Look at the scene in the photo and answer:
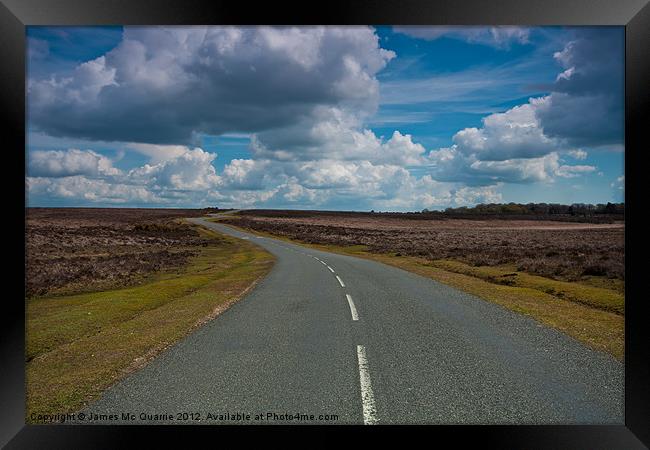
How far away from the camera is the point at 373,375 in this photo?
6621 millimetres

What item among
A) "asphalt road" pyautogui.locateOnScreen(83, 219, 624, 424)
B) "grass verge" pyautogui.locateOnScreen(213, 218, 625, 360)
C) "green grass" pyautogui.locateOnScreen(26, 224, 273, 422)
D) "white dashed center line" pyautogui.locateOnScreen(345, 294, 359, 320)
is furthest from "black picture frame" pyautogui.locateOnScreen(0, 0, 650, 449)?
"white dashed center line" pyautogui.locateOnScreen(345, 294, 359, 320)

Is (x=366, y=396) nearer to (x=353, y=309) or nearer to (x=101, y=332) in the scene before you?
(x=353, y=309)

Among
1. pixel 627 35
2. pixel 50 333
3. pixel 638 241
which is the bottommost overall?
pixel 50 333

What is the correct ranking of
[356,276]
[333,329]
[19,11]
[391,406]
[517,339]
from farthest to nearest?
[356,276], [333,329], [517,339], [391,406], [19,11]

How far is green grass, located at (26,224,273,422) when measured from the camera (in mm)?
6643

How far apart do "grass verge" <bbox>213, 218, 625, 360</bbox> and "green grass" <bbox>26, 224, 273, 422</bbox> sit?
9.11 m

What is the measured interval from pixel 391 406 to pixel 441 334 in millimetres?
4262

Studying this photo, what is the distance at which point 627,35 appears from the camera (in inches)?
203

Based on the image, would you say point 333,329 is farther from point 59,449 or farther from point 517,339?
point 59,449

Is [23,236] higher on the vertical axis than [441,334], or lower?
higher

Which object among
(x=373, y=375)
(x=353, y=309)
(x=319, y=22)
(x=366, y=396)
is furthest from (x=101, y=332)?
(x=319, y=22)

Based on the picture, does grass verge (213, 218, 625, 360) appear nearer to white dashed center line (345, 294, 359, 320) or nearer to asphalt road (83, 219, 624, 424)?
asphalt road (83, 219, 624, 424)

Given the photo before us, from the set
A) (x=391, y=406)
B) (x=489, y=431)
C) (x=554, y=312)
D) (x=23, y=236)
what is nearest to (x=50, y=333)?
(x=23, y=236)

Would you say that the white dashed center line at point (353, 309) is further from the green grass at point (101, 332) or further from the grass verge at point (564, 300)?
the grass verge at point (564, 300)
